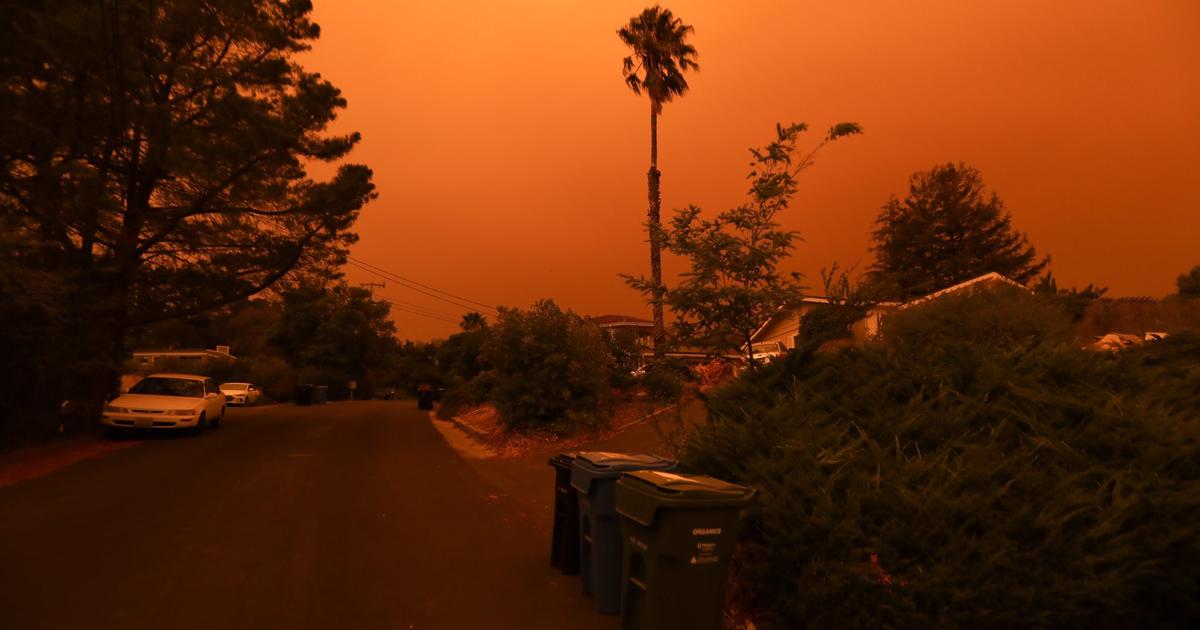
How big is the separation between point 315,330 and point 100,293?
55936 mm

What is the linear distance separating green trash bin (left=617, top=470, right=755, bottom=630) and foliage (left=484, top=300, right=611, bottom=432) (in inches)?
448

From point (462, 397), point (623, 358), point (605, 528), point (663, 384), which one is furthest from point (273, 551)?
point (462, 397)

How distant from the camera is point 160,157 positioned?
15.3 metres

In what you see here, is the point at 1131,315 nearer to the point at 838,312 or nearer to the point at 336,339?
the point at 838,312

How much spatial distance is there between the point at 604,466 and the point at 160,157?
14.2 meters

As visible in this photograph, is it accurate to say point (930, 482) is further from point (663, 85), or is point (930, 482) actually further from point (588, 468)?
point (663, 85)

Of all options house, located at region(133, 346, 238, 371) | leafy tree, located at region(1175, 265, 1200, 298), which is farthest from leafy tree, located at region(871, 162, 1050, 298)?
house, located at region(133, 346, 238, 371)

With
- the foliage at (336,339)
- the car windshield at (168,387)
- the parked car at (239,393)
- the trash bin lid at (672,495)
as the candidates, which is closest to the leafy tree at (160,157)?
the car windshield at (168,387)

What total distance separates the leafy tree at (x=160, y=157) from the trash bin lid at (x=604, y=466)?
1069 centimetres

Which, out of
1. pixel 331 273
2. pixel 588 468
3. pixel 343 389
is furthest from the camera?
pixel 343 389

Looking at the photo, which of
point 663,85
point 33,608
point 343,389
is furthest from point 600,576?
point 343,389

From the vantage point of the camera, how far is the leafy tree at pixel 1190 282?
23703mm

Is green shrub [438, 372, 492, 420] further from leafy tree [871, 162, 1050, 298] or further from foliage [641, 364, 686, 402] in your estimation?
leafy tree [871, 162, 1050, 298]

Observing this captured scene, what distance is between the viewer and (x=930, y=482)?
4.57 m
